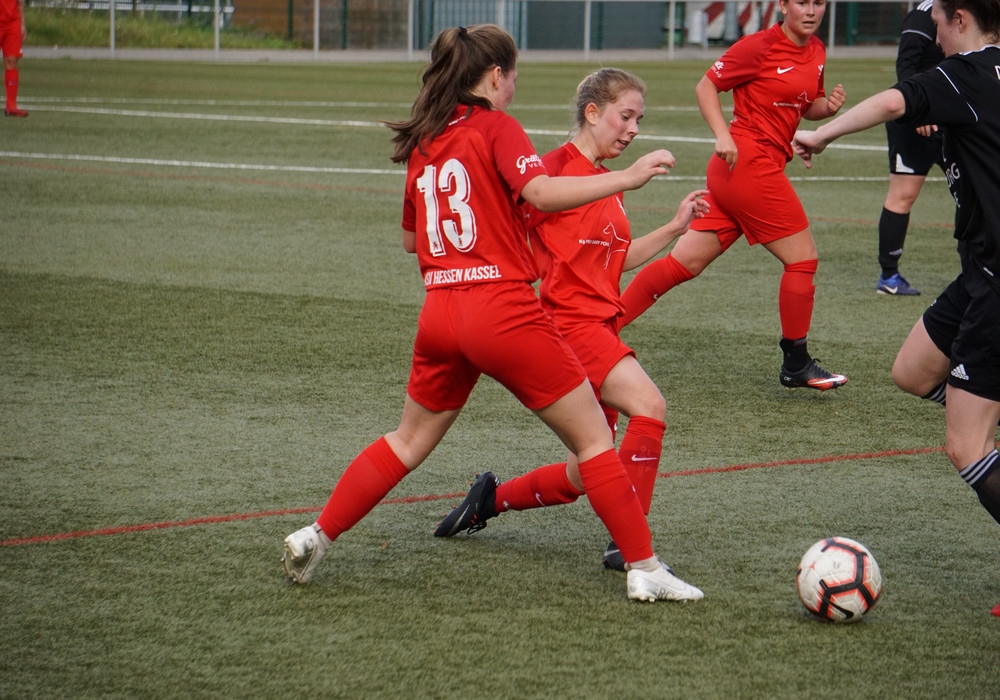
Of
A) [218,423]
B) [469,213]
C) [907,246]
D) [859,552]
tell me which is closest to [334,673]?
[469,213]

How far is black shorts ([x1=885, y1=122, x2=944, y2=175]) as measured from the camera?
8.88 metres

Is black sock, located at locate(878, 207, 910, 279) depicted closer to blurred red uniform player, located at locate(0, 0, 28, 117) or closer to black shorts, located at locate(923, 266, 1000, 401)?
black shorts, located at locate(923, 266, 1000, 401)

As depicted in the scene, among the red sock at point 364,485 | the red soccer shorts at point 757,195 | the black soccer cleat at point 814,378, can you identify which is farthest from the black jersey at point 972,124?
the red soccer shorts at point 757,195

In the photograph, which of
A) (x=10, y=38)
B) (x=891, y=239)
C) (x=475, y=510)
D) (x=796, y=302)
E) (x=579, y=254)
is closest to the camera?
(x=579, y=254)

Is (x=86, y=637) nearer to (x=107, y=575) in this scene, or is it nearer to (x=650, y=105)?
(x=107, y=575)

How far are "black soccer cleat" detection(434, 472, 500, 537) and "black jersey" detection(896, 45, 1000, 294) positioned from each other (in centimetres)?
182

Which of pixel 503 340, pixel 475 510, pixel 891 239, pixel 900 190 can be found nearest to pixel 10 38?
pixel 900 190

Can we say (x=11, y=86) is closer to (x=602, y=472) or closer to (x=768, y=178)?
(x=768, y=178)

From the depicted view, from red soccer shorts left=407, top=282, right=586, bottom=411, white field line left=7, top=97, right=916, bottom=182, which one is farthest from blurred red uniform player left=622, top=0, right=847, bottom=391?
white field line left=7, top=97, right=916, bottom=182

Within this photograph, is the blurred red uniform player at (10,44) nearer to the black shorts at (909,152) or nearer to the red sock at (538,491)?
the black shorts at (909,152)

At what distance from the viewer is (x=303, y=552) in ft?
13.5

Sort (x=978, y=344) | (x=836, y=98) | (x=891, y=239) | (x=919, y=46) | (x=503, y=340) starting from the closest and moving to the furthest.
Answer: (x=503, y=340) → (x=978, y=344) → (x=836, y=98) → (x=919, y=46) → (x=891, y=239)

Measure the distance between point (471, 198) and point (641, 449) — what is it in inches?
43.4

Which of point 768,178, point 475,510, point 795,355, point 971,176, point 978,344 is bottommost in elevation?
point 475,510
